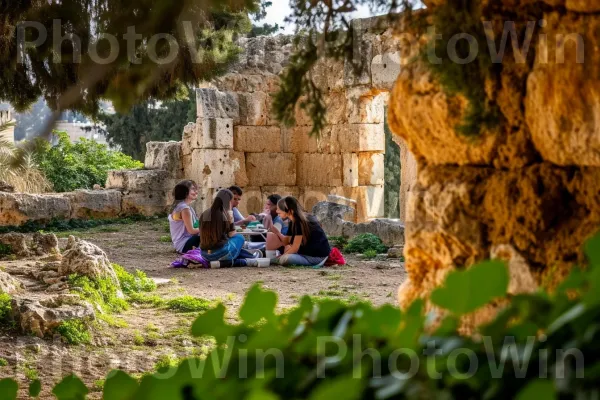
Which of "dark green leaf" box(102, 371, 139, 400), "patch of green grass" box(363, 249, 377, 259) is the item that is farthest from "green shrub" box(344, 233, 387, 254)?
"dark green leaf" box(102, 371, 139, 400)

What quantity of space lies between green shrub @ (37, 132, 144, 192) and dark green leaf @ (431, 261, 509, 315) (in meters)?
19.4

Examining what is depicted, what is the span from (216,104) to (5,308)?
38.1 feet

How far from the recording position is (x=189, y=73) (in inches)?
287

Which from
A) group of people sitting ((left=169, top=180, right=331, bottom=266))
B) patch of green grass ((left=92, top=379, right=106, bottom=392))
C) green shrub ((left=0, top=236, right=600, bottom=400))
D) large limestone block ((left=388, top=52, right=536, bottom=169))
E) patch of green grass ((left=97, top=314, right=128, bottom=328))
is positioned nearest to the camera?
green shrub ((left=0, top=236, right=600, bottom=400))

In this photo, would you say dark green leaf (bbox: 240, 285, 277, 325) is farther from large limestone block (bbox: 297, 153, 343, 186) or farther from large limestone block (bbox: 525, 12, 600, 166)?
large limestone block (bbox: 297, 153, 343, 186)

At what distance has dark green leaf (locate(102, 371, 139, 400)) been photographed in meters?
1.61

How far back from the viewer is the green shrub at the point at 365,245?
44.4 feet

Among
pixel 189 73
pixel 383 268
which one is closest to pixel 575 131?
pixel 189 73

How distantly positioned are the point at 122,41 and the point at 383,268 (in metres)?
7.41

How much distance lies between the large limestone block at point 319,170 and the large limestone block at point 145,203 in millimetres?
3105

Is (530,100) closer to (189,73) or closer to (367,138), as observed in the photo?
(189,73)

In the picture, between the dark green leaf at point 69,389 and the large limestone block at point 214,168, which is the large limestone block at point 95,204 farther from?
the dark green leaf at point 69,389

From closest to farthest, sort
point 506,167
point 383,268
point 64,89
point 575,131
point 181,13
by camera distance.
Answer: point 575,131
point 506,167
point 181,13
point 64,89
point 383,268

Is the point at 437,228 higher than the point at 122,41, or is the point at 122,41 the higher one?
the point at 122,41
